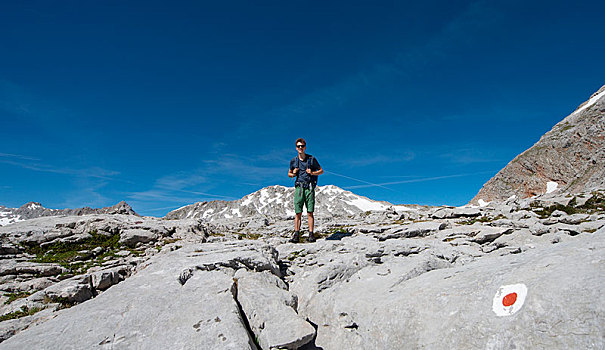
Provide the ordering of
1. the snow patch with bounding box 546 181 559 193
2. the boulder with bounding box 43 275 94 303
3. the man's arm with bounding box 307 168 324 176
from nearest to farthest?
1. the boulder with bounding box 43 275 94 303
2. the man's arm with bounding box 307 168 324 176
3. the snow patch with bounding box 546 181 559 193

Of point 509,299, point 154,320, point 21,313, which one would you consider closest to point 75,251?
point 21,313

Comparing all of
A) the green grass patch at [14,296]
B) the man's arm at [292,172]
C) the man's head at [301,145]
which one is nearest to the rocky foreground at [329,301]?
the green grass patch at [14,296]

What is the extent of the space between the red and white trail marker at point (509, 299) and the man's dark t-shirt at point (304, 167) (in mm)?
10773

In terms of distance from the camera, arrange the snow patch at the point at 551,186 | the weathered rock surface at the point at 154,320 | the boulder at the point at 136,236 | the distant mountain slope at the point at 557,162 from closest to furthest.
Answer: the weathered rock surface at the point at 154,320 → the boulder at the point at 136,236 → the distant mountain slope at the point at 557,162 → the snow patch at the point at 551,186

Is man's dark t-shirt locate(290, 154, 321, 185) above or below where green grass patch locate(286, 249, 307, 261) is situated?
above

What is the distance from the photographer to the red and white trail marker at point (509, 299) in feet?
15.1

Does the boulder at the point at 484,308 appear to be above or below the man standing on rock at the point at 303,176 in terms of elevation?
below

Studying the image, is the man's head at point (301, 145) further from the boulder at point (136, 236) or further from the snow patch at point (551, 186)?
the snow patch at point (551, 186)

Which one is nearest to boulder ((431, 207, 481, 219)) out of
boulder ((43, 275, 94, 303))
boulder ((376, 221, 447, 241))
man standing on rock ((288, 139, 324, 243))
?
boulder ((376, 221, 447, 241))

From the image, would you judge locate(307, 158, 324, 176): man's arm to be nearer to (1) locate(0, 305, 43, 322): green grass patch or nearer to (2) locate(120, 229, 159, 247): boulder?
(2) locate(120, 229, 159, 247): boulder

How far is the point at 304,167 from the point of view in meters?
15.3

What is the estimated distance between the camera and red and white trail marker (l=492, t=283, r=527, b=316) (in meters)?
4.61

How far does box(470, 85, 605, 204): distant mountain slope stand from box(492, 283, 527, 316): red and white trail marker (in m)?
86.4

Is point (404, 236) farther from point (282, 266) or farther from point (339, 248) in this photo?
point (282, 266)
